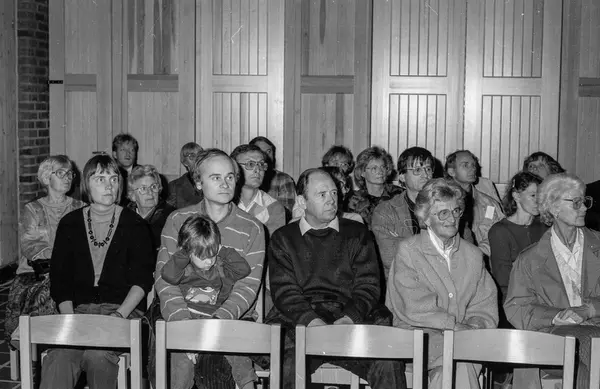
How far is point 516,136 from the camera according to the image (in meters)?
7.54

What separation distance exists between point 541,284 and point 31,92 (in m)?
5.59

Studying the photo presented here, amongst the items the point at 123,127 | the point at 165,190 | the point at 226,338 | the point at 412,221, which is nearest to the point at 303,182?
the point at 412,221

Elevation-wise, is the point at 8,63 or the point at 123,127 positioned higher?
the point at 8,63

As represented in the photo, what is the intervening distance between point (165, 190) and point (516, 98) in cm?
332

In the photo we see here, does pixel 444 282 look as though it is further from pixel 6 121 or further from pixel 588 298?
pixel 6 121

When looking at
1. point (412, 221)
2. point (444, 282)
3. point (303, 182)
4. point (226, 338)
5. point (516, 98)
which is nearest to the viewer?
point (226, 338)

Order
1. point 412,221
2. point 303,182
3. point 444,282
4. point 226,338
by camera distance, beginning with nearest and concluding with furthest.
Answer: point 226,338, point 444,282, point 303,182, point 412,221

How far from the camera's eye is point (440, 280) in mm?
3922

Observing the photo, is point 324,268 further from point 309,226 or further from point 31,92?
point 31,92

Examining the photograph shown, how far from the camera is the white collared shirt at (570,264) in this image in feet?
13.2

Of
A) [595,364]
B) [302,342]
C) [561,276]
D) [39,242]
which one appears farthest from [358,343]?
[39,242]

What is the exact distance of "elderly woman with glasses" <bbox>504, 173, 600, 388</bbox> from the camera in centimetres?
391

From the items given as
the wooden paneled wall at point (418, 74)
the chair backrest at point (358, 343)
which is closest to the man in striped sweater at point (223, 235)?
the chair backrest at point (358, 343)

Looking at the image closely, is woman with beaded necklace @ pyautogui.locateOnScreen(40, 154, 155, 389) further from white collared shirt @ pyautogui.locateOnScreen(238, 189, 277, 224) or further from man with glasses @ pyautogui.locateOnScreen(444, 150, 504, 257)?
man with glasses @ pyautogui.locateOnScreen(444, 150, 504, 257)
